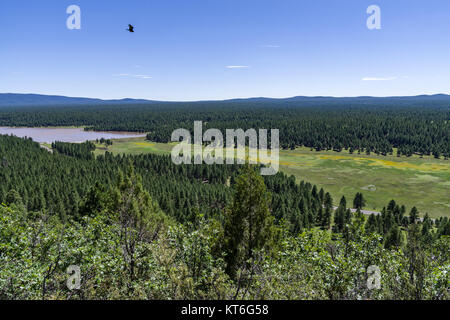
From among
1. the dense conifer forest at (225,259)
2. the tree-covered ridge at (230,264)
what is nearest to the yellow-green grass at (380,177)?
the dense conifer forest at (225,259)

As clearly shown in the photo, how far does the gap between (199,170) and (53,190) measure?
63975 millimetres

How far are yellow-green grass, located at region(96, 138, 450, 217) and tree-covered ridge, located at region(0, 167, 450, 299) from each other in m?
88.2

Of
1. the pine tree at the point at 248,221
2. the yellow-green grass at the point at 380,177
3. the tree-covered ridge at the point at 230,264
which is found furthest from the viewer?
the yellow-green grass at the point at 380,177

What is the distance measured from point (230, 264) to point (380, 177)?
445 feet

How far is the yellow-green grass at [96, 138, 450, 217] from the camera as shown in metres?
102

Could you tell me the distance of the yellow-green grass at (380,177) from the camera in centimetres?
10212

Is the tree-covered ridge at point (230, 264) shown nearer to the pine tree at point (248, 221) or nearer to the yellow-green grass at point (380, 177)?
the pine tree at point (248, 221)

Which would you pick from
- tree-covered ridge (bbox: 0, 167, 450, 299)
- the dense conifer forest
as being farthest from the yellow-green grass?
tree-covered ridge (bbox: 0, 167, 450, 299)

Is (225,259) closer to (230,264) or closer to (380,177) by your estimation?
(230,264)

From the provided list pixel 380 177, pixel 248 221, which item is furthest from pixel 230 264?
pixel 380 177

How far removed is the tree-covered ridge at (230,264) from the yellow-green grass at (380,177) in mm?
88209

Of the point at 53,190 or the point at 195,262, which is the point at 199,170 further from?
the point at 195,262

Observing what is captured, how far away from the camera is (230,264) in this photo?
21.7m
